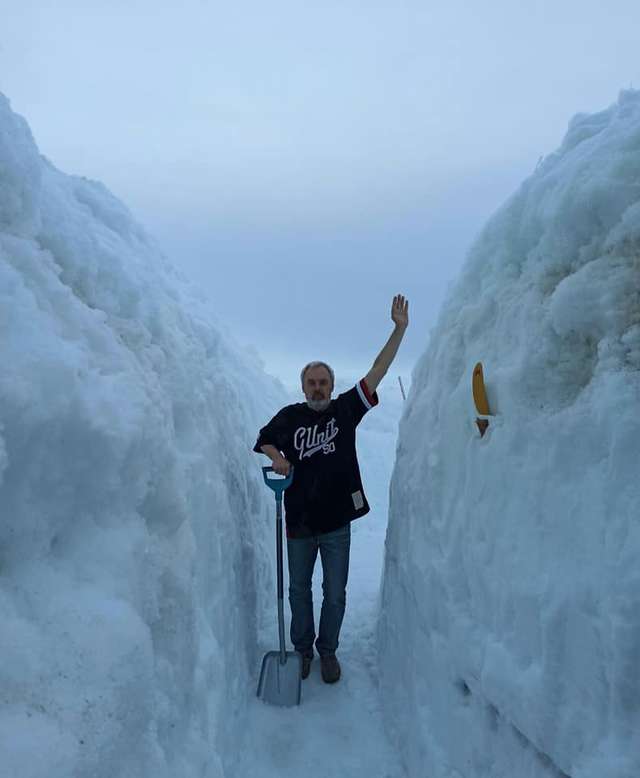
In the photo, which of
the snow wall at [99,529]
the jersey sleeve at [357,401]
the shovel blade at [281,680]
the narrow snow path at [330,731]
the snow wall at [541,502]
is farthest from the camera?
the jersey sleeve at [357,401]

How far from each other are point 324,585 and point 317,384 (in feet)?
4.14

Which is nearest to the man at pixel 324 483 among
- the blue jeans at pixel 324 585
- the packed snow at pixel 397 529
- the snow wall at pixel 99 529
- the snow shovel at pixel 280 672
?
the blue jeans at pixel 324 585

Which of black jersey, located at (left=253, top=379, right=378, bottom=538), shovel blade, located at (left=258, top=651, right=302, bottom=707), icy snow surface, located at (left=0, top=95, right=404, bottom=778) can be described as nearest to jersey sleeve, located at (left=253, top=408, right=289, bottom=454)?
black jersey, located at (left=253, top=379, right=378, bottom=538)

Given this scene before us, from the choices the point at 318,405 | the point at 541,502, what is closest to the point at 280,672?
the point at 318,405

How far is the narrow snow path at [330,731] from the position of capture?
3049 millimetres

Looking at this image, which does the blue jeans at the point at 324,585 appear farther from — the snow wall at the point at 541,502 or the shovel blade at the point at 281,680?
the snow wall at the point at 541,502

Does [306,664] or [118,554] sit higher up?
[118,554]

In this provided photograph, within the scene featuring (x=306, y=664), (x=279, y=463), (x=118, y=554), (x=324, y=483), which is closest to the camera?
(x=118, y=554)

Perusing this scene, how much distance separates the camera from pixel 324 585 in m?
3.87

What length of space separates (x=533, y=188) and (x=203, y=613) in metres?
2.43

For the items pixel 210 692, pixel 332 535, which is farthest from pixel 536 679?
pixel 332 535

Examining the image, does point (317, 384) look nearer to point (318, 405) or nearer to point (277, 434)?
point (318, 405)

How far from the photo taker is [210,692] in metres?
2.65

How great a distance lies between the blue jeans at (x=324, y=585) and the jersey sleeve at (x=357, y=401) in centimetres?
70
